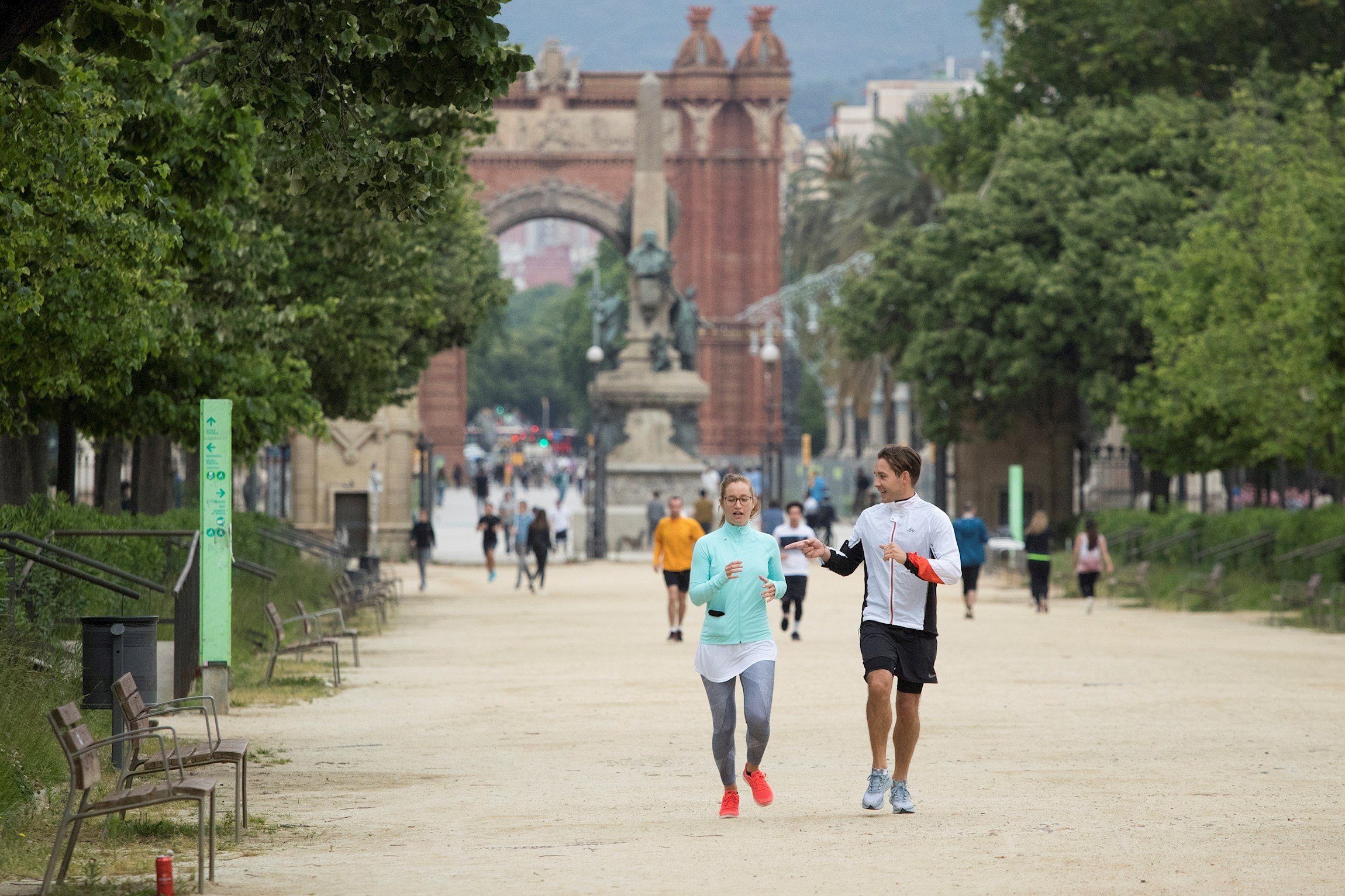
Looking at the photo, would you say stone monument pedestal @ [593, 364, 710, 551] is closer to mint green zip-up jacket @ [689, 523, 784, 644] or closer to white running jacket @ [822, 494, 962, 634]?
mint green zip-up jacket @ [689, 523, 784, 644]

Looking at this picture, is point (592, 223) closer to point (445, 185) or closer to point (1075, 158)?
point (1075, 158)

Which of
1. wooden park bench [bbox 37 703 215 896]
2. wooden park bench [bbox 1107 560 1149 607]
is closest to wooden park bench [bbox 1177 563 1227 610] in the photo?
wooden park bench [bbox 1107 560 1149 607]

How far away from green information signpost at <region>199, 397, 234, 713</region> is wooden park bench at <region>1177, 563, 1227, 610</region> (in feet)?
55.6

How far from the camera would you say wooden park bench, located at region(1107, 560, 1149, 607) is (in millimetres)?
Answer: 31344

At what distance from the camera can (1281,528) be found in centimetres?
2983

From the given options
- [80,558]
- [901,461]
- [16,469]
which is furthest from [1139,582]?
[901,461]

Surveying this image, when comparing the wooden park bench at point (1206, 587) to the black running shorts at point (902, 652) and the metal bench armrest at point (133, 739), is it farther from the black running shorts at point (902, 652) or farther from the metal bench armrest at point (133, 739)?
the metal bench armrest at point (133, 739)

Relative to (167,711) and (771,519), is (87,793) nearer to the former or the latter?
(167,711)

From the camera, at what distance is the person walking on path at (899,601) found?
991 centimetres

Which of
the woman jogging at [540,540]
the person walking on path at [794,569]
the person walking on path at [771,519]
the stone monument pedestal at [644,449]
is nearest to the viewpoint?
the person walking on path at [794,569]

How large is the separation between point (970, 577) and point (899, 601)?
61.2 feet

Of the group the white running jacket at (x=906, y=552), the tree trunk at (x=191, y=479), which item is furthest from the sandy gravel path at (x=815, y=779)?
the tree trunk at (x=191, y=479)

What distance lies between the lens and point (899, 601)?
32.7 feet

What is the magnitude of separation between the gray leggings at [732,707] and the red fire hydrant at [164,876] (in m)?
2.93
